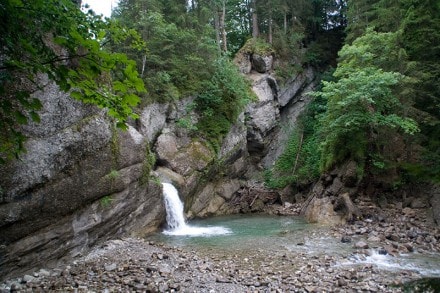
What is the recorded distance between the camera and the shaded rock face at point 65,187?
725 cm

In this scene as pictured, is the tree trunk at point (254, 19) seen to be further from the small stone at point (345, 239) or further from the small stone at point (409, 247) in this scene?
the small stone at point (409, 247)

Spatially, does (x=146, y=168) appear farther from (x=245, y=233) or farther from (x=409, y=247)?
(x=409, y=247)

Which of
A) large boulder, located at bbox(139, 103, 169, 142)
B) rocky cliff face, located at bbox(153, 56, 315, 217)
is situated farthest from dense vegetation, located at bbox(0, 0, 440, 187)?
rocky cliff face, located at bbox(153, 56, 315, 217)

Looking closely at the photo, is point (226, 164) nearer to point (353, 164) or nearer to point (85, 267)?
point (353, 164)

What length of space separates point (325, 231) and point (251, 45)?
1784 cm

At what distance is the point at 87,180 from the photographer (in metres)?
9.05

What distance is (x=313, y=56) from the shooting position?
27.4 m

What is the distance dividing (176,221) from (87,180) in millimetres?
5470

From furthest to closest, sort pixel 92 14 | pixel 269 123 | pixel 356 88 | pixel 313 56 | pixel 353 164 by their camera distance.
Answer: pixel 313 56
pixel 269 123
pixel 353 164
pixel 356 88
pixel 92 14

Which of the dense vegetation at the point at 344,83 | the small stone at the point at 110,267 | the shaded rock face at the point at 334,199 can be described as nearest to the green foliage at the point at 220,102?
the dense vegetation at the point at 344,83

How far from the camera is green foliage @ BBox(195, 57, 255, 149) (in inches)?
709

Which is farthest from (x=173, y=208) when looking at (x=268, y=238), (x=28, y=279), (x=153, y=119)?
(x=28, y=279)

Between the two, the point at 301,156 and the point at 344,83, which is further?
the point at 301,156

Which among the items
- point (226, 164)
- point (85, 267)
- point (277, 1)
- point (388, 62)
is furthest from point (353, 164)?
point (277, 1)
